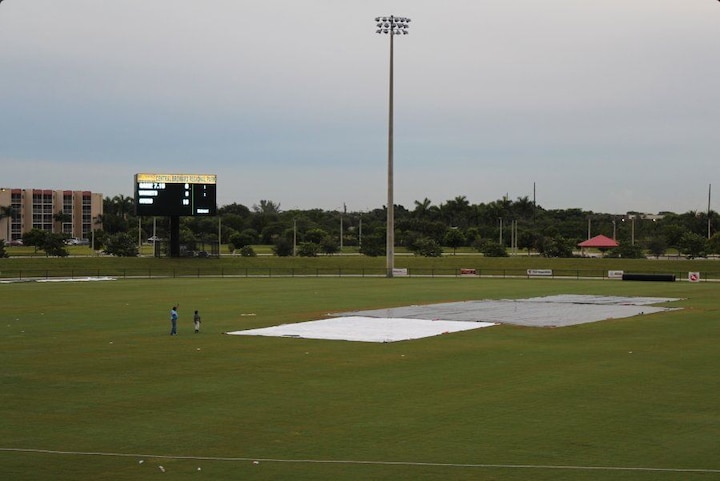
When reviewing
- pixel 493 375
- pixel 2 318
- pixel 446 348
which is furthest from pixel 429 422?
pixel 2 318

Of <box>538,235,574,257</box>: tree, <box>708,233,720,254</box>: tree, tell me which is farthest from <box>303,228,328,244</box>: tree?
<box>708,233,720,254</box>: tree

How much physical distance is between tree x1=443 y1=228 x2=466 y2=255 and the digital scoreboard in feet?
234

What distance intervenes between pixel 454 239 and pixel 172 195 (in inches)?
3022

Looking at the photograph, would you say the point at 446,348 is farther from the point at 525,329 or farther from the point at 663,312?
the point at 663,312

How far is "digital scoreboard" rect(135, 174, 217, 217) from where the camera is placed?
10431 cm

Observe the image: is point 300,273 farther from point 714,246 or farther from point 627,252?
point 714,246

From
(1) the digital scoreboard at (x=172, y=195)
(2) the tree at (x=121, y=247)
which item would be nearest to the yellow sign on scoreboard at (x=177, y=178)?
(1) the digital scoreboard at (x=172, y=195)

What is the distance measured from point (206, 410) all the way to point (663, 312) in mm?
35567

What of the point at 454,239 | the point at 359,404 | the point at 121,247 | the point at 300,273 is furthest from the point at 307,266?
the point at 359,404

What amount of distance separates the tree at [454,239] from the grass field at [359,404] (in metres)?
127

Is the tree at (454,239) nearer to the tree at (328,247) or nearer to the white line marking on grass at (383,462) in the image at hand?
the tree at (328,247)

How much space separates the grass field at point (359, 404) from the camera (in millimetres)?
17312

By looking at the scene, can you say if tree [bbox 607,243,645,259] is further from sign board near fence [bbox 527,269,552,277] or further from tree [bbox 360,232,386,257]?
sign board near fence [bbox 527,269,552,277]

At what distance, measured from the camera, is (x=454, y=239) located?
17188cm
